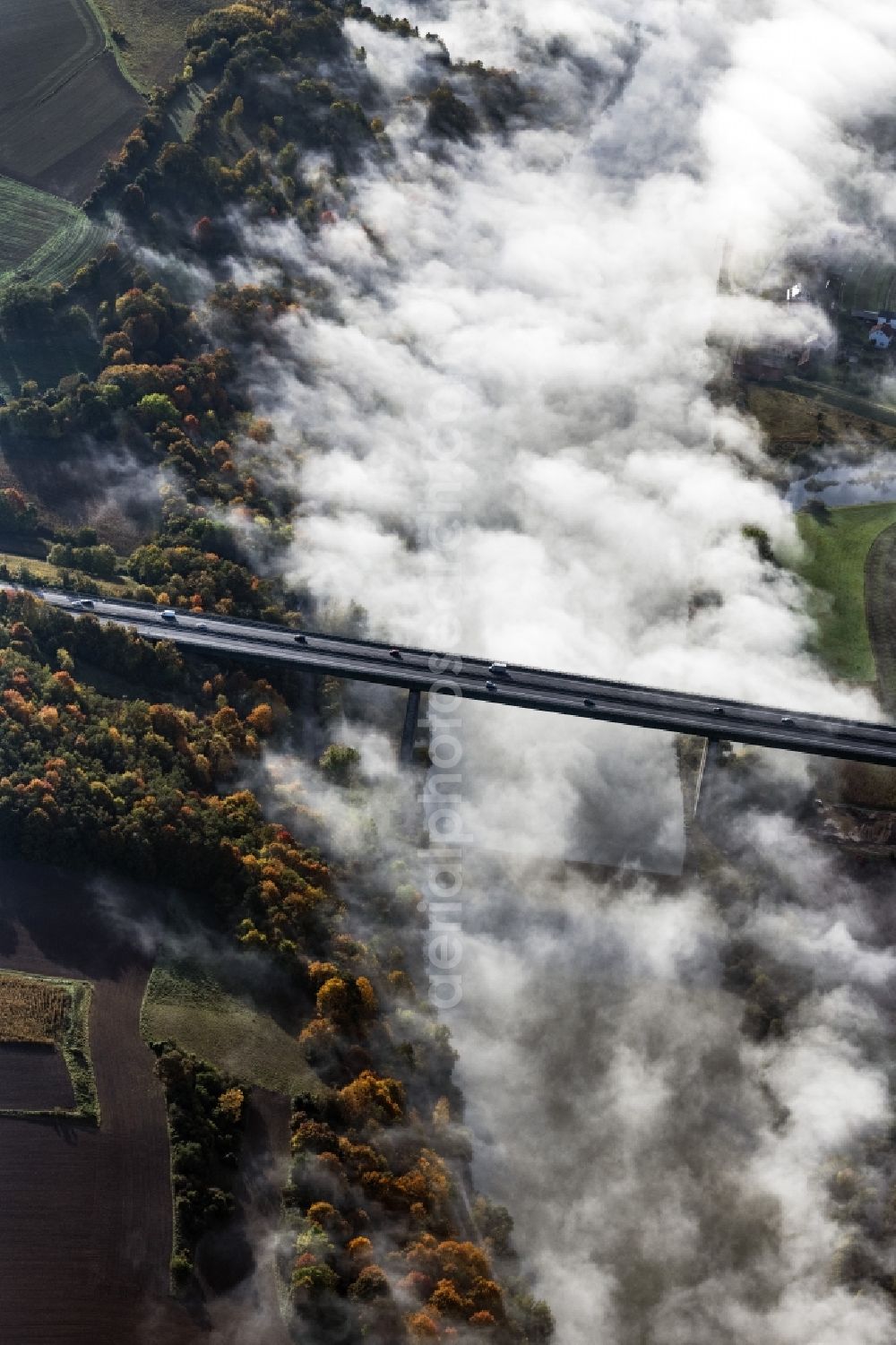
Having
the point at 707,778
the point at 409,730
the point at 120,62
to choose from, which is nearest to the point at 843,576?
the point at 707,778

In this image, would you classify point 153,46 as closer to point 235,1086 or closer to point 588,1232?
point 235,1086

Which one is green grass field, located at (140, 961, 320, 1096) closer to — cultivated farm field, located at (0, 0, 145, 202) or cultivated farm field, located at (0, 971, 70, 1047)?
cultivated farm field, located at (0, 971, 70, 1047)

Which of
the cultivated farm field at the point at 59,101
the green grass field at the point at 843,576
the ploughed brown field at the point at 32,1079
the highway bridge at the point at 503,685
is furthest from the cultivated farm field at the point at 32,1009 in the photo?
the cultivated farm field at the point at 59,101

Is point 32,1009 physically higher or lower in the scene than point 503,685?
lower

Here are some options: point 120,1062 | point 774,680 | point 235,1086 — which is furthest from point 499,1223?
point 774,680

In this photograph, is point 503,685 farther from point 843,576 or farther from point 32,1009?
point 32,1009

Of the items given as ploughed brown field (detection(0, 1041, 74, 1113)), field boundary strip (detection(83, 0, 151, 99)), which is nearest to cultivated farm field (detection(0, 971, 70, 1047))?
ploughed brown field (detection(0, 1041, 74, 1113))

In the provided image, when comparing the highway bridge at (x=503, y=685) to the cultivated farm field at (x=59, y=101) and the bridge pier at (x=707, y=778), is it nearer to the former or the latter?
the bridge pier at (x=707, y=778)
